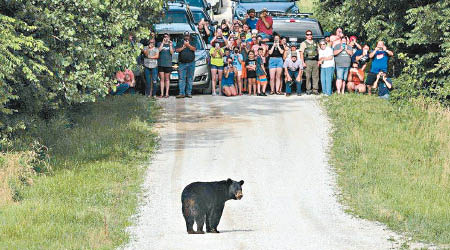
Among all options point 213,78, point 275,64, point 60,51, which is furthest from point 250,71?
point 60,51

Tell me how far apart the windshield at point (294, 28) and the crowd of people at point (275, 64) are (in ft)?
Result: 2.04

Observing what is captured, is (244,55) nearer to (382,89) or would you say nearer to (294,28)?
(294,28)

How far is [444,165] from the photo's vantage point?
2136cm

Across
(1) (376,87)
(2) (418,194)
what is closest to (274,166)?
(2) (418,194)

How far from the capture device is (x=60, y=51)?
22.5m

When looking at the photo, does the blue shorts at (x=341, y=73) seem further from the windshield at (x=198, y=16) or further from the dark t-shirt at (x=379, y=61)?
the windshield at (x=198, y=16)

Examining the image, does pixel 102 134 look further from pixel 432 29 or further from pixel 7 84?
pixel 432 29

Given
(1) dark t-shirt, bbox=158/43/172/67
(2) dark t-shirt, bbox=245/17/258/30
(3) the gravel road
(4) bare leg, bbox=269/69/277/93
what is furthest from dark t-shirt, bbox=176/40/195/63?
(2) dark t-shirt, bbox=245/17/258/30

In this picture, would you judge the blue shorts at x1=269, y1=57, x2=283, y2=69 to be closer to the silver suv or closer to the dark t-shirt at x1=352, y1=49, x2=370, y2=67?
the silver suv

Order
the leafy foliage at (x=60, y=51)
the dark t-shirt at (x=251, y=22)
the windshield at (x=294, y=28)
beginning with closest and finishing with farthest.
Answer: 1. the leafy foliage at (x=60, y=51)
2. the windshield at (x=294, y=28)
3. the dark t-shirt at (x=251, y=22)

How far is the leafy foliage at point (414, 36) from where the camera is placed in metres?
26.1

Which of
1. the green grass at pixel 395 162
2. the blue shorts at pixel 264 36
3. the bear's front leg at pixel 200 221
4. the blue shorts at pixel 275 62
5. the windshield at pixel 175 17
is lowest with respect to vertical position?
the green grass at pixel 395 162

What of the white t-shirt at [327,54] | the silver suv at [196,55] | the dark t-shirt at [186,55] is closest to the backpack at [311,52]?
the white t-shirt at [327,54]

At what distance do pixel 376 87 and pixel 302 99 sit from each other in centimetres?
220
